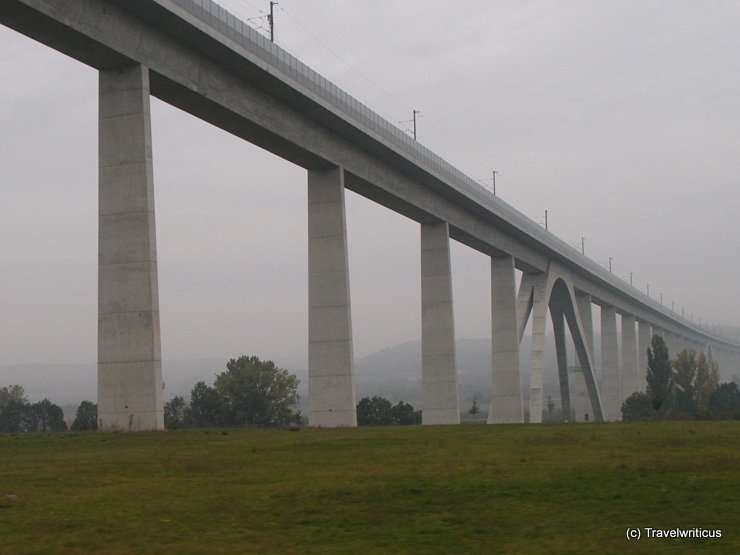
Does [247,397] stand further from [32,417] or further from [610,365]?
[610,365]

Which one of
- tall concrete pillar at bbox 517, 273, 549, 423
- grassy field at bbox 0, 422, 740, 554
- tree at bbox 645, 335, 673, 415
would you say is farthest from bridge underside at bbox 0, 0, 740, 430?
tree at bbox 645, 335, 673, 415

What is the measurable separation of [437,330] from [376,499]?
4498 centimetres

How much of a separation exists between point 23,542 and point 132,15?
77.6 ft

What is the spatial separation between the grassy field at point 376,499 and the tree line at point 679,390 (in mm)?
84281

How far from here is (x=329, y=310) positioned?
141ft

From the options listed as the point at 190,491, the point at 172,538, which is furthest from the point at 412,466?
the point at 172,538

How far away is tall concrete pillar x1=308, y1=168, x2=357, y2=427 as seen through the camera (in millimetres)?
42438

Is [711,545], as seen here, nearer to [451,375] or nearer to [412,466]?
[412,466]

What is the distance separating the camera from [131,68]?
2950 centimetres

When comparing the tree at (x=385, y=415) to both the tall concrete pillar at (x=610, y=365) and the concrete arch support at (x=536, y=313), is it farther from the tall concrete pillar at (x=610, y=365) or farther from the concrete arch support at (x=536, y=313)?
the tall concrete pillar at (x=610, y=365)

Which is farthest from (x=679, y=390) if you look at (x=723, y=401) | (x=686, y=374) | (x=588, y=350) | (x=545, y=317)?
(x=545, y=317)

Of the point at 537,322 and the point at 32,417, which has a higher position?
the point at 537,322

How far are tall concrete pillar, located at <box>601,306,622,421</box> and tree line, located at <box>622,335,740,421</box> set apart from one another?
5.47 ft

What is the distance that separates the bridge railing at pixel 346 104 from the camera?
106 feet
